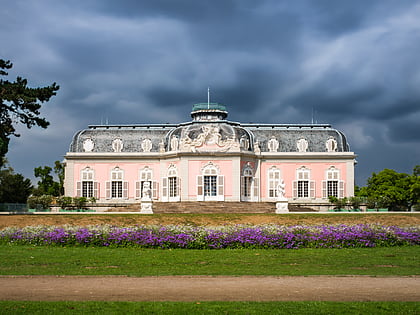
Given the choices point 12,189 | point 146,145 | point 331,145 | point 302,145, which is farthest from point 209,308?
point 12,189

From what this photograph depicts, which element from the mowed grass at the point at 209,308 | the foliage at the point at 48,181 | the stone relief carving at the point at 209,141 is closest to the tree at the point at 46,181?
the foliage at the point at 48,181

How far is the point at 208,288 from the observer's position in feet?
37.0

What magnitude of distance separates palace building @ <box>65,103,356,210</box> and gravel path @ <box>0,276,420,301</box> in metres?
36.5

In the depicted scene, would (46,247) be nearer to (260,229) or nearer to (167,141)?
(260,229)

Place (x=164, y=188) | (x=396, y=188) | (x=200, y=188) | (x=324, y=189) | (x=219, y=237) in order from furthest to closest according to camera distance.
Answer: (x=396, y=188) < (x=324, y=189) < (x=164, y=188) < (x=200, y=188) < (x=219, y=237)

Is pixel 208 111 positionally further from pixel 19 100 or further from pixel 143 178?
pixel 19 100

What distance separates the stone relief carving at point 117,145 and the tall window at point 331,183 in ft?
64.2

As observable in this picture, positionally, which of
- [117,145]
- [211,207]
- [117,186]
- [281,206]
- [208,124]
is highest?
[208,124]

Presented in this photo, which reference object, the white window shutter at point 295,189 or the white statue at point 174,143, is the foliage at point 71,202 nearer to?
the white statue at point 174,143

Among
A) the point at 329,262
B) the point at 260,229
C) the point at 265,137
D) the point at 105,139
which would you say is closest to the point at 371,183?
the point at 265,137

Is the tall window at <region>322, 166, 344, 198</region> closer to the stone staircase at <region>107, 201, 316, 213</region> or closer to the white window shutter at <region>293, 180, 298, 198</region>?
the white window shutter at <region>293, 180, 298, 198</region>

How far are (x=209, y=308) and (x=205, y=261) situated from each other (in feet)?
21.2

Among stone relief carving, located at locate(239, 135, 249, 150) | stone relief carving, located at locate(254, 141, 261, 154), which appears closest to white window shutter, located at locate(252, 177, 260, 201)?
stone relief carving, located at locate(254, 141, 261, 154)

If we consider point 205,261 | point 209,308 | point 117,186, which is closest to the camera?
point 209,308
